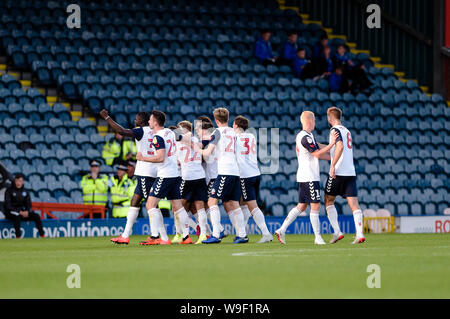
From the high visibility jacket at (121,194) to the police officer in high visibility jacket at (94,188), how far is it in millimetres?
246

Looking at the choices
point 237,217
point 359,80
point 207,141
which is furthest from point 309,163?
point 359,80

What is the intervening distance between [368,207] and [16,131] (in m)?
9.75

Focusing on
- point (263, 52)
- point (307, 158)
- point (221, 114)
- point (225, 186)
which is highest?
point (263, 52)

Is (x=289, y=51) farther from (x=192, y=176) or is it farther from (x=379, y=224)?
(x=192, y=176)

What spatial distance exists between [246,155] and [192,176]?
1.26 metres

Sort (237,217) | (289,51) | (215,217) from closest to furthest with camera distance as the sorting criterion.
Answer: (215,217) < (237,217) < (289,51)

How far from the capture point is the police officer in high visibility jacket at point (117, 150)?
2234 cm

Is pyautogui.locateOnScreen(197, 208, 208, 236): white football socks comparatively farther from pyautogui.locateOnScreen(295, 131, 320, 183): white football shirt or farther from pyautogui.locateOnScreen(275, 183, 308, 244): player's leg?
pyautogui.locateOnScreen(295, 131, 320, 183): white football shirt

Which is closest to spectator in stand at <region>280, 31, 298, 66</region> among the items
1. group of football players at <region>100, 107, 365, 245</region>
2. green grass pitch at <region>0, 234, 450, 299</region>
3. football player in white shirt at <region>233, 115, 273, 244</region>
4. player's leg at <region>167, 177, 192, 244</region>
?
group of football players at <region>100, 107, 365, 245</region>

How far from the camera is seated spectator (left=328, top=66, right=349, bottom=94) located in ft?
92.8

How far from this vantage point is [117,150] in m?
22.5

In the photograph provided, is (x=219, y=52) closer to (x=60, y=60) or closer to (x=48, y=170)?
(x=60, y=60)

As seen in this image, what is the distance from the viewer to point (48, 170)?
848 inches
